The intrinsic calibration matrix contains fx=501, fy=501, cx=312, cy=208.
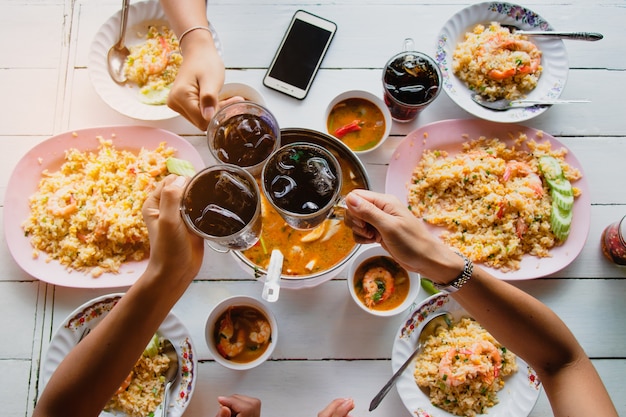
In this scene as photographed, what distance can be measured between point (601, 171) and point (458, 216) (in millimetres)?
635

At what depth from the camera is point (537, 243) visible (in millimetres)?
1749

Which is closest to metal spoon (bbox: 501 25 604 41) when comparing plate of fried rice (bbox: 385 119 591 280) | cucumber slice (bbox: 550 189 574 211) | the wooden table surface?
the wooden table surface

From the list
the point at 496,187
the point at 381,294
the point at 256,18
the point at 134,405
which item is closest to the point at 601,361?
the point at 496,187

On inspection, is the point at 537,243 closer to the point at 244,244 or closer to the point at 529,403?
the point at 529,403

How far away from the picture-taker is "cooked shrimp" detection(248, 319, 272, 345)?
1665 millimetres

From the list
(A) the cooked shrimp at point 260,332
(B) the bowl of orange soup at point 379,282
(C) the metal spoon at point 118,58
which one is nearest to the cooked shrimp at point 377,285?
(B) the bowl of orange soup at point 379,282

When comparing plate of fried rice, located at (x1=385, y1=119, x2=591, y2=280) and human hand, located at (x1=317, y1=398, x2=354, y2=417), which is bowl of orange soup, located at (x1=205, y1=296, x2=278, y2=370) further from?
plate of fried rice, located at (x1=385, y1=119, x2=591, y2=280)

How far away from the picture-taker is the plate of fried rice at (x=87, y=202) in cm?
170

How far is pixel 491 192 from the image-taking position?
1756 millimetres

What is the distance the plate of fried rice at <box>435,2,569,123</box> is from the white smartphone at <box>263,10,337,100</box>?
0.45 m

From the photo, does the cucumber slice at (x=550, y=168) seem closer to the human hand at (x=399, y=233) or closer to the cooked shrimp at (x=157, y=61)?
the human hand at (x=399, y=233)

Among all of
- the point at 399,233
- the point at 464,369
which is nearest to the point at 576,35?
the point at 399,233

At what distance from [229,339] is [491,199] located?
101cm

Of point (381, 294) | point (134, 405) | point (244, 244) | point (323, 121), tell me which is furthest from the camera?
point (323, 121)
